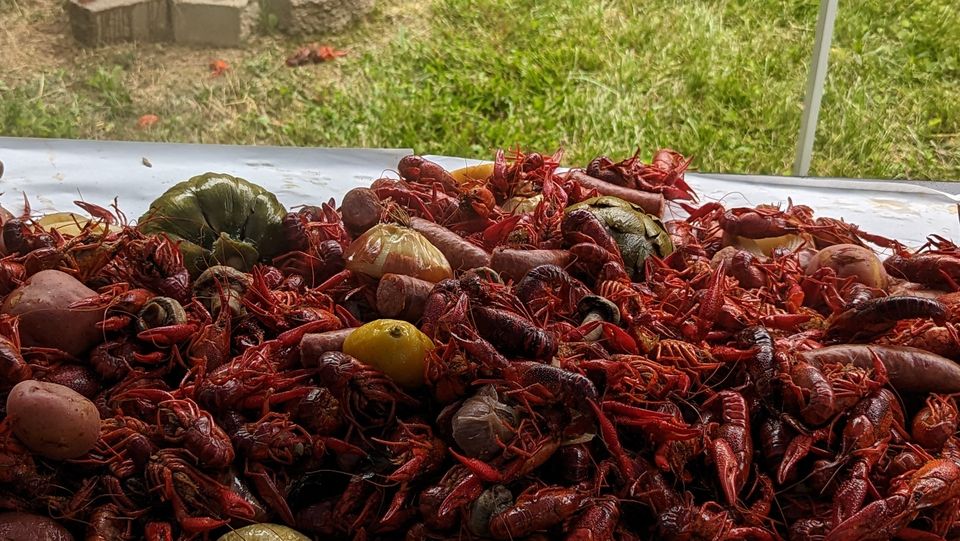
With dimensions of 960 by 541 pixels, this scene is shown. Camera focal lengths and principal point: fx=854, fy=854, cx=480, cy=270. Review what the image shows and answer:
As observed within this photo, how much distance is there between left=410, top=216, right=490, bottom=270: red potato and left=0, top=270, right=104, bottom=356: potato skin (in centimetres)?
92

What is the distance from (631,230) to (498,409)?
0.99 m

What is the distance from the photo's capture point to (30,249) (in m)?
2.33

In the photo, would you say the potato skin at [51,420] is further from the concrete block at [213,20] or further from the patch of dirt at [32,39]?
the patch of dirt at [32,39]

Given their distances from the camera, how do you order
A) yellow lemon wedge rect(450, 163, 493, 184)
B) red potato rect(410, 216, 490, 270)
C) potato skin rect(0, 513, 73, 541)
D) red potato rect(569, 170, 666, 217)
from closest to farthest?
1. potato skin rect(0, 513, 73, 541)
2. red potato rect(410, 216, 490, 270)
3. red potato rect(569, 170, 666, 217)
4. yellow lemon wedge rect(450, 163, 493, 184)

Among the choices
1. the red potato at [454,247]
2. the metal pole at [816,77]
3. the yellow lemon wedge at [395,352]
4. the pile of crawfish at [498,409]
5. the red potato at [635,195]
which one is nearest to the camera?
the pile of crawfish at [498,409]

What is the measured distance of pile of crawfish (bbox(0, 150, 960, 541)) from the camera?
69.9 inches

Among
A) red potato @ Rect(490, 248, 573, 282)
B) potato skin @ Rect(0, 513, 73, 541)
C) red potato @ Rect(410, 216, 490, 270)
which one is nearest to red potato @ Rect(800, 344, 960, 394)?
red potato @ Rect(490, 248, 573, 282)

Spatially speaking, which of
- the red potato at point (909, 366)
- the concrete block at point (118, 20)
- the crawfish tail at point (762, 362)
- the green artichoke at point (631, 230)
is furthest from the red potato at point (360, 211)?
the concrete block at point (118, 20)

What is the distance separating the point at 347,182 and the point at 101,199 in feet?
3.08

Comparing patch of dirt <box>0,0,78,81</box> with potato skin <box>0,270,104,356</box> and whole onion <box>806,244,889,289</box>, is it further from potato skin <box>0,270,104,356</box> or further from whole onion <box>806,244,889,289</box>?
whole onion <box>806,244,889,289</box>

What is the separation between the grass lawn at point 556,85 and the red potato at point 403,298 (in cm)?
373

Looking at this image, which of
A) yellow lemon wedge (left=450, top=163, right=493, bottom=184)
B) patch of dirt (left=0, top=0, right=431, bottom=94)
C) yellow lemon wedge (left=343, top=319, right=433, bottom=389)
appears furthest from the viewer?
patch of dirt (left=0, top=0, right=431, bottom=94)

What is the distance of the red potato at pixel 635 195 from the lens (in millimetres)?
2953

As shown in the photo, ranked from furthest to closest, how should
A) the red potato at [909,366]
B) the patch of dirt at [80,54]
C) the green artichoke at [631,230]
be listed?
1. the patch of dirt at [80,54]
2. the green artichoke at [631,230]
3. the red potato at [909,366]
